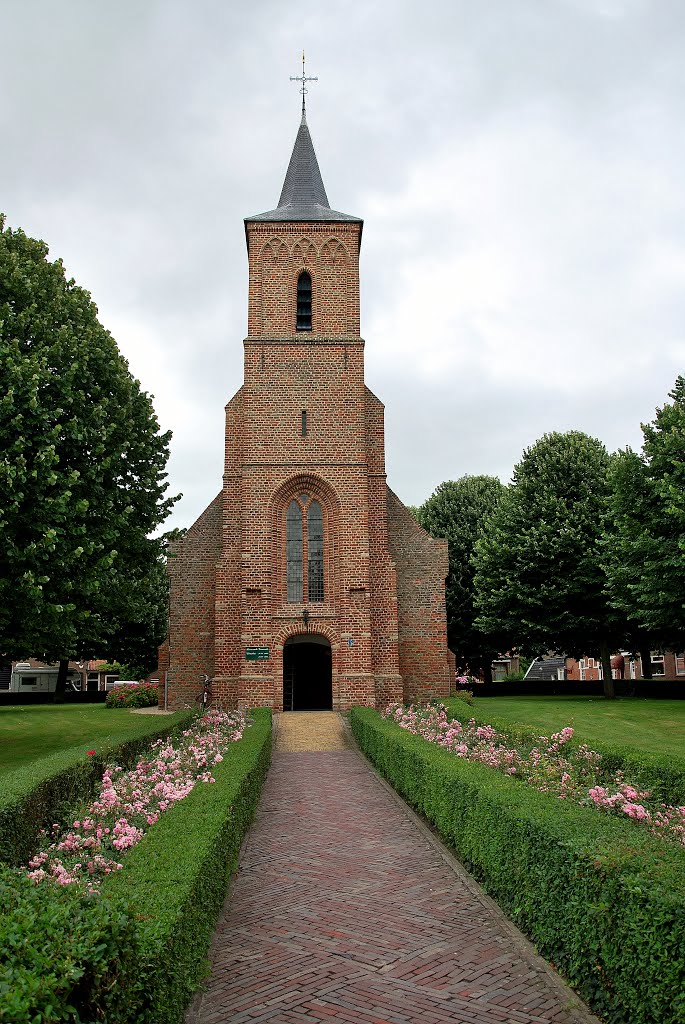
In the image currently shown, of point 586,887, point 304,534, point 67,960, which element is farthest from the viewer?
point 304,534

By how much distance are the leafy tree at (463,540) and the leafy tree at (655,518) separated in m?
13.0

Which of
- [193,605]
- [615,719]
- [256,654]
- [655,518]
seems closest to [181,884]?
[256,654]

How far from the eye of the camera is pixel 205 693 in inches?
935

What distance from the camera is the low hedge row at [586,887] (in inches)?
172

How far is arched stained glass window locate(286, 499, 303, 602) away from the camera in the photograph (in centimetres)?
2378

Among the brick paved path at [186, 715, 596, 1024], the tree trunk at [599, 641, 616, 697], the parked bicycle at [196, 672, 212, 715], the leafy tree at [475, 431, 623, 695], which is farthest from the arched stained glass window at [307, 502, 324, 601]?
the tree trunk at [599, 641, 616, 697]

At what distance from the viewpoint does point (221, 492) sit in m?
25.1

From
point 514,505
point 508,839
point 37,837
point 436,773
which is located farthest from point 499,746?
point 514,505

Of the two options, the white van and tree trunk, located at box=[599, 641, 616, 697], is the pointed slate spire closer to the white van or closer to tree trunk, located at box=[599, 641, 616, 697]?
tree trunk, located at box=[599, 641, 616, 697]

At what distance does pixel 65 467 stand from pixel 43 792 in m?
7.42

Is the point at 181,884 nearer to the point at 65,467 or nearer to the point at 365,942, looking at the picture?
the point at 365,942

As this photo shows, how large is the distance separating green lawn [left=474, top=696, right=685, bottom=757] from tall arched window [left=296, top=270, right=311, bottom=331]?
1349cm

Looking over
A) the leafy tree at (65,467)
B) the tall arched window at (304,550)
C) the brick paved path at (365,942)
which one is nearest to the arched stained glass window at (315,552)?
the tall arched window at (304,550)

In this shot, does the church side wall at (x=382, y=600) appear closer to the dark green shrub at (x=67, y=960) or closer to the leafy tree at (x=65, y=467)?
the leafy tree at (x=65, y=467)
